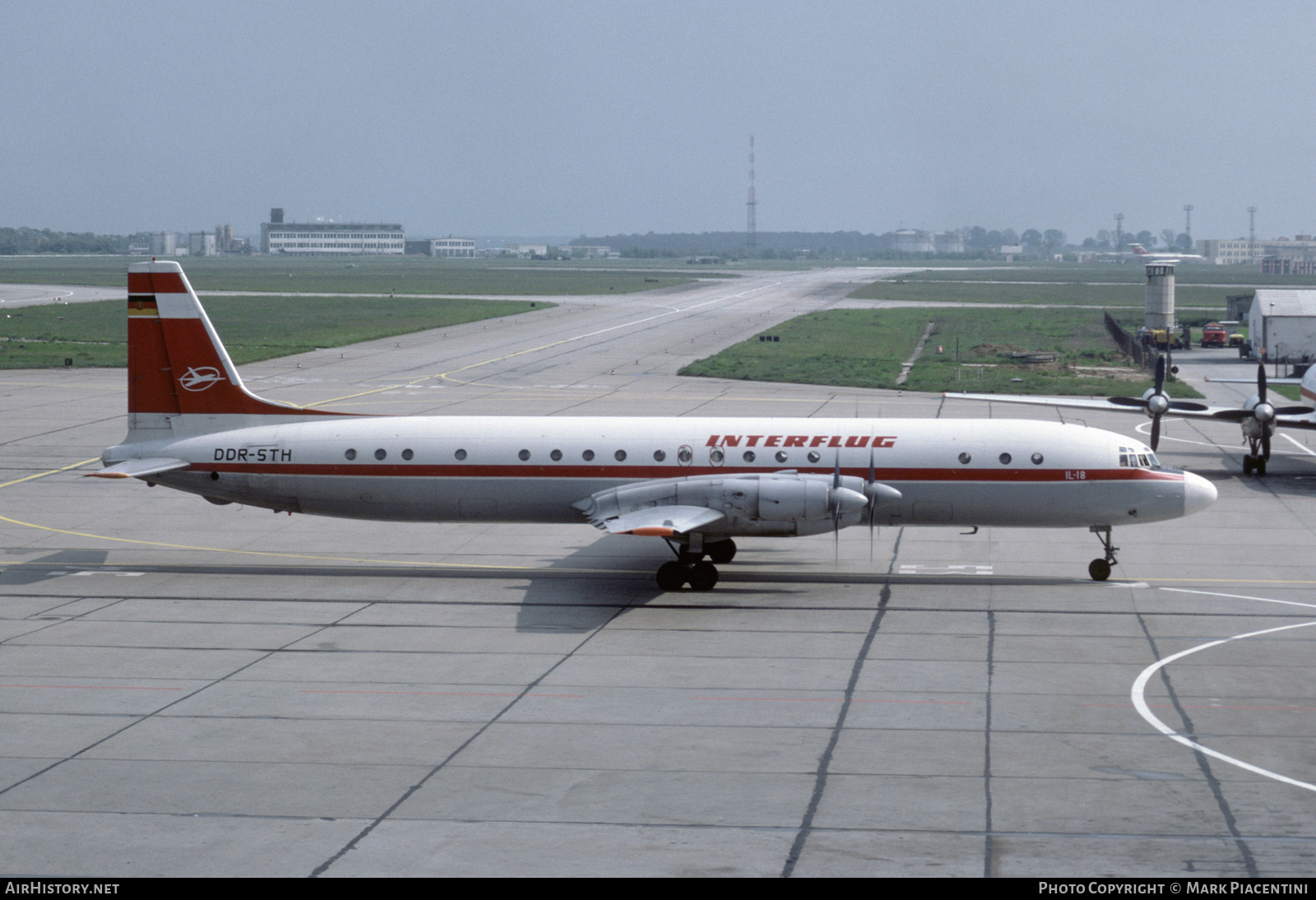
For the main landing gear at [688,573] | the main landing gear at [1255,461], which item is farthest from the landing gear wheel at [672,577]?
the main landing gear at [1255,461]

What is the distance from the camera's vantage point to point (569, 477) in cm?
3061

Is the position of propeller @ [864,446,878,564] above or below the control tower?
below

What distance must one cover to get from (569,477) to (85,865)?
16762mm

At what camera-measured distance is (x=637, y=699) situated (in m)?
21.6

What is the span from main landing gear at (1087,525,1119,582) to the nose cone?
1.78 meters

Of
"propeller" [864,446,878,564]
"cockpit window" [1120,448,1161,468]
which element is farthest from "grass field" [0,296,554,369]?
"cockpit window" [1120,448,1161,468]

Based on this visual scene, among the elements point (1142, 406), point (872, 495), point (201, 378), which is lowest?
point (872, 495)

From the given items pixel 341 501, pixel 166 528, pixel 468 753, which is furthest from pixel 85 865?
pixel 166 528

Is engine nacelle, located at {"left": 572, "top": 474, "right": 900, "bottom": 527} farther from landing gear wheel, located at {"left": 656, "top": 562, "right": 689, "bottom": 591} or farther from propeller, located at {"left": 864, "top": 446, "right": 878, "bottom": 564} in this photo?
landing gear wheel, located at {"left": 656, "top": 562, "right": 689, "bottom": 591}

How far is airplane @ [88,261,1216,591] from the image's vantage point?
29641mm

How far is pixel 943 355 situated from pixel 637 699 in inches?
Result: 2870

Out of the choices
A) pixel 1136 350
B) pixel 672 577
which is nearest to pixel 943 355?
pixel 1136 350

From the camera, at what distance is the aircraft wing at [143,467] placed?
100ft

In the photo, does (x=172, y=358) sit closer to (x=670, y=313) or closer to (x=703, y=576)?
(x=703, y=576)
